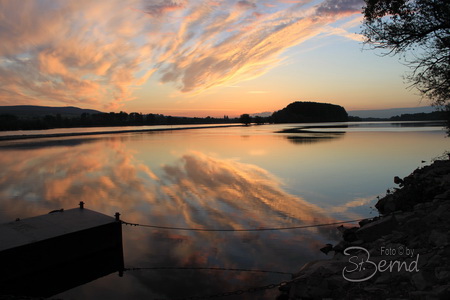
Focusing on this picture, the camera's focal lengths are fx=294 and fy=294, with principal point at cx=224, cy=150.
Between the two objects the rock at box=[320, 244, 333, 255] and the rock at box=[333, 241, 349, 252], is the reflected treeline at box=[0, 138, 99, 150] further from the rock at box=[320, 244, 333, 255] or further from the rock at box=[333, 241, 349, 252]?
the rock at box=[333, 241, 349, 252]

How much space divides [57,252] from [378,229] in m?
10.1

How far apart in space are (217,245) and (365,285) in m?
5.62

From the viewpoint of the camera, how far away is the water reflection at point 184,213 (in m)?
8.85

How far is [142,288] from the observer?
336 inches

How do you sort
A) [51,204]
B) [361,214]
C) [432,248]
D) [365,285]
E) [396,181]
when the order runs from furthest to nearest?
[396,181] < [51,204] < [361,214] < [432,248] < [365,285]

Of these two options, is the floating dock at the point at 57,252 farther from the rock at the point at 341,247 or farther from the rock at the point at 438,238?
the rock at the point at 438,238

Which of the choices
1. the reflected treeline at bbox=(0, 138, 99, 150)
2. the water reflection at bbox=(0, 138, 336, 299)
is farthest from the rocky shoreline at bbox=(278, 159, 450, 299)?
the reflected treeline at bbox=(0, 138, 99, 150)

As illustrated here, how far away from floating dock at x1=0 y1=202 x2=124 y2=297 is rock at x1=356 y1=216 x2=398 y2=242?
815 cm

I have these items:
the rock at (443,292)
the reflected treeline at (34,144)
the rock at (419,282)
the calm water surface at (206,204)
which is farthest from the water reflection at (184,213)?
the reflected treeline at (34,144)

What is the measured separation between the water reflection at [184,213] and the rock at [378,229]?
169cm

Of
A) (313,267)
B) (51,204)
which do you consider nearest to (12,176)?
(51,204)

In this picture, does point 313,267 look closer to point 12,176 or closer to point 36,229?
point 36,229

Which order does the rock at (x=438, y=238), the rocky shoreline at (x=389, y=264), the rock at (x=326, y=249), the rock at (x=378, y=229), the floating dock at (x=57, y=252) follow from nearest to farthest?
the rocky shoreline at (x=389, y=264), the rock at (x=438, y=238), the floating dock at (x=57, y=252), the rock at (x=378, y=229), the rock at (x=326, y=249)

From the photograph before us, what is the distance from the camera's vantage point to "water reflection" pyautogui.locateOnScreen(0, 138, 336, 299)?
29.0 feet
